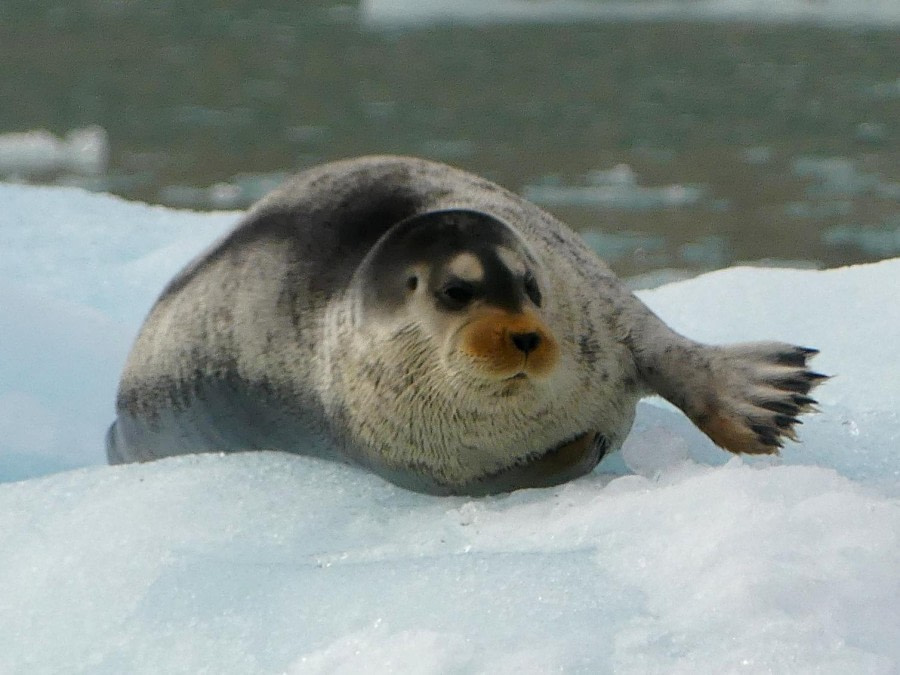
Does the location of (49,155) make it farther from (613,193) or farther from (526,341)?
(526,341)

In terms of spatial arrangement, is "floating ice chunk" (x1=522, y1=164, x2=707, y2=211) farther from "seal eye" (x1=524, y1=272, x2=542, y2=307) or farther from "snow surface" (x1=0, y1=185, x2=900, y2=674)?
"seal eye" (x1=524, y1=272, x2=542, y2=307)

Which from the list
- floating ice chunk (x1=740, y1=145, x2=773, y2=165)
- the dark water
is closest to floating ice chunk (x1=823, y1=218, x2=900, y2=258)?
the dark water

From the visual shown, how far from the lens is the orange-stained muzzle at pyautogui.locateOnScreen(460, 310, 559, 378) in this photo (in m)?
2.22

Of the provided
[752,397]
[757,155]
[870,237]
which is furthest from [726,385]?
[757,155]

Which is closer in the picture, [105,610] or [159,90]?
[105,610]

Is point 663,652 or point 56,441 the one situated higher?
point 663,652

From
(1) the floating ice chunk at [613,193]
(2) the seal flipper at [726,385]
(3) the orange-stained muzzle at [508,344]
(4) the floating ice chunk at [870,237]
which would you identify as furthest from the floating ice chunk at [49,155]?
(3) the orange-stained muzzle at [508,344]

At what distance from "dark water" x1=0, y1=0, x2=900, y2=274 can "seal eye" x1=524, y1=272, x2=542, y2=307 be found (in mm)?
6911

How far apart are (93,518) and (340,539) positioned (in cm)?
38

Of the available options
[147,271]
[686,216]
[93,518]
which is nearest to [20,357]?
[147,271]

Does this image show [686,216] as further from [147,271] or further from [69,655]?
[69,655]

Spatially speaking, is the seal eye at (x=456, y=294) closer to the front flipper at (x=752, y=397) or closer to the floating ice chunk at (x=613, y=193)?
the front flipper at (x=752, y=397)

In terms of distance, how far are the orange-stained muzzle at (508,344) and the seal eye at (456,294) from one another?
6cm

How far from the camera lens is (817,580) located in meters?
1.80
